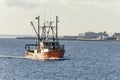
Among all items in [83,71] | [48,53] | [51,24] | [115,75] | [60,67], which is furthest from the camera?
[51,24]

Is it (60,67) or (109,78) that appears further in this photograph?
(60,67)

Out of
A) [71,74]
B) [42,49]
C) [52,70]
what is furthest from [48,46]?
[71,74]

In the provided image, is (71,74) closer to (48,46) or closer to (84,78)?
(84,78)

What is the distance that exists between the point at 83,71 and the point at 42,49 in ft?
97.3

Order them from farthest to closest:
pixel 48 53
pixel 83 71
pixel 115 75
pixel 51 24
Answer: pixel 51 24, pixel 48 53, pixel 83 71, pixel 115 75

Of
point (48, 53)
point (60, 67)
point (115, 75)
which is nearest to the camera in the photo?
point (115, 75)

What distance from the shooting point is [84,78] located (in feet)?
332

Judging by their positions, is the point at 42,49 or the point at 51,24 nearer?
the point at 42,49

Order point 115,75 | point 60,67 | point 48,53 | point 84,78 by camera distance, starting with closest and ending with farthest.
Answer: point 84,78 < point 115,75 < point 60,67 < point 48,53

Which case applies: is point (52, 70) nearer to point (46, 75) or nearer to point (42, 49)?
point (46, 75)

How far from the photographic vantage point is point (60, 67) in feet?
413

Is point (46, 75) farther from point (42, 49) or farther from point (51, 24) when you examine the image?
point (51, 24)

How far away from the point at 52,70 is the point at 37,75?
12735mm

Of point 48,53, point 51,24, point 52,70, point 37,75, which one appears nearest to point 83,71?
point 52,70
